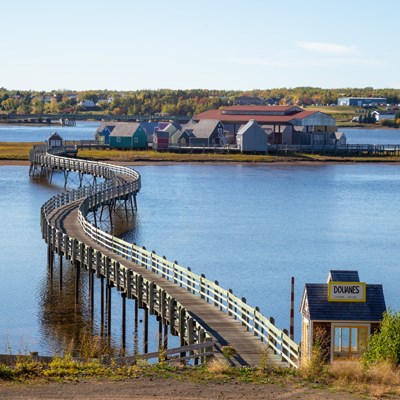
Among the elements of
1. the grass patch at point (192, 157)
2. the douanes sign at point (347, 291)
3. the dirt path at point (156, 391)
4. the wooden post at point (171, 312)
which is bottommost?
the grass patch at point (192, 157)

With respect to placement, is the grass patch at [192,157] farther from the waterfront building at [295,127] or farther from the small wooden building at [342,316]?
the small wooden building at [342,316]

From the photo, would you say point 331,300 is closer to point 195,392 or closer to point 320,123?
point 195,392

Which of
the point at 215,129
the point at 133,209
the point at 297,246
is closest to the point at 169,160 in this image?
the point at 215,129

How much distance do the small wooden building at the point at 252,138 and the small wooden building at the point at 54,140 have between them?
2372 cm

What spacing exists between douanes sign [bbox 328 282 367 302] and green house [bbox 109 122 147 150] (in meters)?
115

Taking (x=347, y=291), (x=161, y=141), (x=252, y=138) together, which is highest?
(x=347, y=291)

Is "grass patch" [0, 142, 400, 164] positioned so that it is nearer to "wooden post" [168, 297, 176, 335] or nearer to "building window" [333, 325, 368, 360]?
"wooden post" [168, 297, 176, 335]

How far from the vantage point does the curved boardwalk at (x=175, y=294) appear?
2955cm

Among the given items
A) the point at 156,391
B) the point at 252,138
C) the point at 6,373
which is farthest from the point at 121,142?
the point at 156,391

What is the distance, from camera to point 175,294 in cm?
3697

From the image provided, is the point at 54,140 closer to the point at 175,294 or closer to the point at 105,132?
→ the point at 105,132

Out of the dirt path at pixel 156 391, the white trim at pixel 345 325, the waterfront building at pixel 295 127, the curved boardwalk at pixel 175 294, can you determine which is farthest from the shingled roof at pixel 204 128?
the dirt path at pixel 156 391

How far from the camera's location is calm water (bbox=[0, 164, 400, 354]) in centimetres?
4447

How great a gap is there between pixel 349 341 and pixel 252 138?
11231 cm
